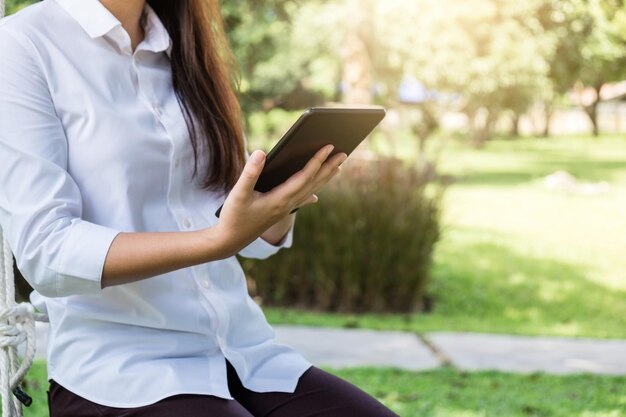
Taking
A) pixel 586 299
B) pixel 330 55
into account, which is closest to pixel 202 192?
pixel 586 299

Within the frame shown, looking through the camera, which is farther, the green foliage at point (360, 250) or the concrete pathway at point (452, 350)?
the green foliage at point (360, 250)

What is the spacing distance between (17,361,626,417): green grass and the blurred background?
0.6 inches

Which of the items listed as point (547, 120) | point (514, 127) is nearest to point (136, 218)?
point (547, 120)

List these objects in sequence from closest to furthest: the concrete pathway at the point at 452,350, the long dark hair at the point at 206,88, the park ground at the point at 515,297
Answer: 1. the long dark hair at the point at 206,88
2. the park ground at the point at 515,297
3. the concrete pathway at the point at 452,350

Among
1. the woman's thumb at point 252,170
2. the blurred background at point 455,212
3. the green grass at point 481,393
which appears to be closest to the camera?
the woman's thumb at point 252,170

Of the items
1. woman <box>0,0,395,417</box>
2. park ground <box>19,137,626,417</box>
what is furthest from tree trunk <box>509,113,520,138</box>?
woman <box>0,0,395,417</box>

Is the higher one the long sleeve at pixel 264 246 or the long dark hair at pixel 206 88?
→ the long dark hair at pixel 206 88

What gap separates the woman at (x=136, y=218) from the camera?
1606mm

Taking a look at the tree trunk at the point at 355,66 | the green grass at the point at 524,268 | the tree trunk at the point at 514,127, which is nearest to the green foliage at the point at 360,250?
the green grass at the point at 524,268

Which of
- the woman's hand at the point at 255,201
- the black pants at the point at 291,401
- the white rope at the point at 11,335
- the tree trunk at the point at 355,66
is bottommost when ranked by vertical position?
the tree trunk at the point at 355,66

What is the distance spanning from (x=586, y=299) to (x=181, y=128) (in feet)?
23.3

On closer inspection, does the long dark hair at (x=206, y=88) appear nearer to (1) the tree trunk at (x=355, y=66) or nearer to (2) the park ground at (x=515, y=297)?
(2) the park ground at (x=515, y=297)

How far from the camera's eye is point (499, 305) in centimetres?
809

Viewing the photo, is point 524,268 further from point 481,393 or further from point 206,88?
point 206,88
